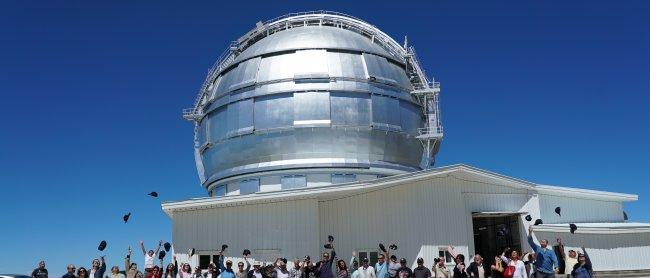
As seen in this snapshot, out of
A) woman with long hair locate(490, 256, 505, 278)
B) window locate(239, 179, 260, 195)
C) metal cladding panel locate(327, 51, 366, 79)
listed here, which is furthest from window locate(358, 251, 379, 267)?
woman with long hair locate(490, 256, 505, 278)

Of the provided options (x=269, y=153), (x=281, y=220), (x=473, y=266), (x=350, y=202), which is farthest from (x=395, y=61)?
(x=473, y=266)

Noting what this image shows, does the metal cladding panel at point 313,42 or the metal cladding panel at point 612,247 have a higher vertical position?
the metal cladding panel at point 313,42

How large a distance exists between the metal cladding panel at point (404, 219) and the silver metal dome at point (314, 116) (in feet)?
15.0

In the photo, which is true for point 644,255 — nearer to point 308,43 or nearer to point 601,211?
point 601,211

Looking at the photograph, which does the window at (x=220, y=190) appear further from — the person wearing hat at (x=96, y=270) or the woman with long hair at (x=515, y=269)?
the woman with long hair at (x=515, y=269)

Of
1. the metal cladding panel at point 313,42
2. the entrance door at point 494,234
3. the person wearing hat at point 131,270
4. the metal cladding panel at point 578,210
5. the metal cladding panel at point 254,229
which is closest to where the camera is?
the person wearing hat at point 131,270

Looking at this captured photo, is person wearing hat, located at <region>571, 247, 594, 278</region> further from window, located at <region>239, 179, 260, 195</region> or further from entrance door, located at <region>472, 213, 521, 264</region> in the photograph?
window, located at <region>239, 179, 260, 195</region>

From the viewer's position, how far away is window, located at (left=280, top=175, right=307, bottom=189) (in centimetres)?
2853

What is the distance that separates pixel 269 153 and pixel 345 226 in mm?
6677

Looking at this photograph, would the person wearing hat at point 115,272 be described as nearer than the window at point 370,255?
Yes

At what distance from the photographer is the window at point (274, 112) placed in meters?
28.9

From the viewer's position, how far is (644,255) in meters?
27.2

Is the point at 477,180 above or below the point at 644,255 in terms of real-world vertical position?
above

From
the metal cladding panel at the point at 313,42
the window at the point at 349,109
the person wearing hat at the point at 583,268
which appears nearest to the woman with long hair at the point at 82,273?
the person wearing hat at the point at 583,268
